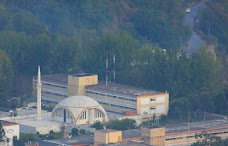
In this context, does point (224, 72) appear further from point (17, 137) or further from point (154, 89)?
point (17, 137)

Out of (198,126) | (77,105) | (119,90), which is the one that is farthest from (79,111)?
(198,126)

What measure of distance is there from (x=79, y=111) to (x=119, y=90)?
4.27 m

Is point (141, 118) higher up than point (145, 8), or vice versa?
point (145, 8)

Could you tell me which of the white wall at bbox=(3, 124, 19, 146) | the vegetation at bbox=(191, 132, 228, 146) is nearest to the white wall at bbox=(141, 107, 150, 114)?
the vegetation at bbox=(191, 132, 228, 146)

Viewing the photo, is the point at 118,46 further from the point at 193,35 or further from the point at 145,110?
the point at 193,35

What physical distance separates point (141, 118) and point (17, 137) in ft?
26.2

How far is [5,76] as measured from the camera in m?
89.1

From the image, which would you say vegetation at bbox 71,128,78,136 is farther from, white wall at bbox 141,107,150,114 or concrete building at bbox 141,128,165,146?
concrete building at bbox 141,128,165,146

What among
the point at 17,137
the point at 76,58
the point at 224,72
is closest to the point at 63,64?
the point at 76,58

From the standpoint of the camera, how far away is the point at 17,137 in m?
78.2

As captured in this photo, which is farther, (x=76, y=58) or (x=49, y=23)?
(x=49, y=23)

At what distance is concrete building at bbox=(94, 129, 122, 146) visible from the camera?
74.3 meters

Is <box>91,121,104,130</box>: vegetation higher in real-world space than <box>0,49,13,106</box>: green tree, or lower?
lower

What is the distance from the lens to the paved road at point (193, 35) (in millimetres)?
103650
